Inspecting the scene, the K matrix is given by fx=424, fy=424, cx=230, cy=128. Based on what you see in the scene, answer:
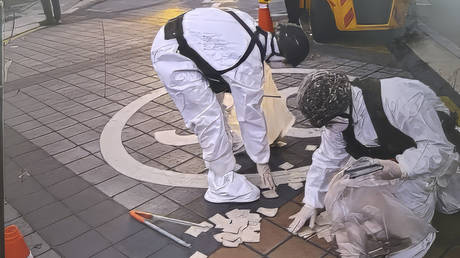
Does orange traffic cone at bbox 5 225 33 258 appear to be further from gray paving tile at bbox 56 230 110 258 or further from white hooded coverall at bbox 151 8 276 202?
white hooded coverall at bbox 151 8 276 202

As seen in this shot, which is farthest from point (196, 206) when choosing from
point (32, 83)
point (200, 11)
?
point (32, 83)

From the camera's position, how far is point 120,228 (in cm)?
303

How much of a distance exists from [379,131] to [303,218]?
0.85 meters

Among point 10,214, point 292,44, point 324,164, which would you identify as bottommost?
point 10,214

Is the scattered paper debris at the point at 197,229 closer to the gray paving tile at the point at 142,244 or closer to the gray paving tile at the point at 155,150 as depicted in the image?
the gray paving tile at the point at 142,244

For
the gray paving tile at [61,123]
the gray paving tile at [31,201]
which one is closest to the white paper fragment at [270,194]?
the gray paving tile at [31,201]

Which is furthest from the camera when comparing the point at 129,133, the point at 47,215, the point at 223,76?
the point at 129,133

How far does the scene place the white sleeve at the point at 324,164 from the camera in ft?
8.09

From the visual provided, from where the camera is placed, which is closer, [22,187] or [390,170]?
[390,170]

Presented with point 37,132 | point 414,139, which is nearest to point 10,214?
point 37,132

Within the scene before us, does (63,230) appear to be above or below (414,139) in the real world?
below

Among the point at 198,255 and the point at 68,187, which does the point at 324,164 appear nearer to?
the point at 198,255

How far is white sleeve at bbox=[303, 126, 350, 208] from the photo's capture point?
246 cm

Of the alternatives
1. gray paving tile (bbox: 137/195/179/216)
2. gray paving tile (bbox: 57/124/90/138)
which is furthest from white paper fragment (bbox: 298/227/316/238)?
gray paving tile (bbox: 57/124/90/138)
